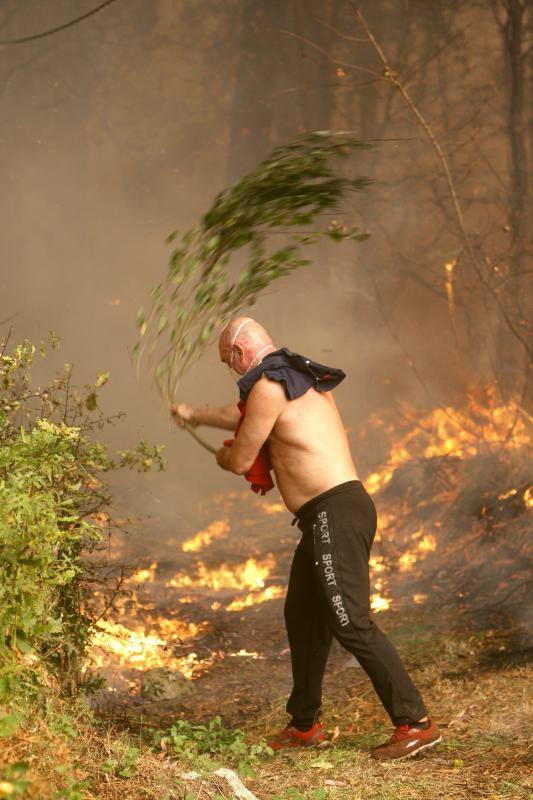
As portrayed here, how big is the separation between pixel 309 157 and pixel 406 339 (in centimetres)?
703

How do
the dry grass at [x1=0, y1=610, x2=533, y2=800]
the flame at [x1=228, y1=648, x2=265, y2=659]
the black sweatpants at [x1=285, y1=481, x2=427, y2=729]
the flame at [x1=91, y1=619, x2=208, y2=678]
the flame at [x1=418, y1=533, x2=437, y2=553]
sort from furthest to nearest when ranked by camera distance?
the flame at [x1=418, y1=533, x2=437, y2=553] → the flame at [x1=228, y1=648, x2=265, y2=659] → the flame at [x1=91, y1=619, x2=208, y2=678] → the black sweatpants at [x1=285, y1=481, x2=427, y2=729] → the dry grass at [x1=0, y1=610, x2=533, y2=800]

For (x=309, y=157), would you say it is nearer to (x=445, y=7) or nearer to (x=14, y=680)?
(x=14, y=680)

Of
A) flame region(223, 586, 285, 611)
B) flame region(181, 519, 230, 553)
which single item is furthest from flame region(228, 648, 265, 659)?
flame region(181, 519, 230, 553)

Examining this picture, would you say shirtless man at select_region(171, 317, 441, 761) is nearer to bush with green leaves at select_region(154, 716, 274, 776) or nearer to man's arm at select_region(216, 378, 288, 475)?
man's arm at select_region(216, 378, 288, 475)

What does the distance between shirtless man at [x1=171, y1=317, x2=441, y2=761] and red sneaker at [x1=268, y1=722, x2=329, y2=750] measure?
18 mm

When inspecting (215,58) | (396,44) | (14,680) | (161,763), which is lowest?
(161,763)

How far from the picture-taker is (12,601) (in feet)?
9.07

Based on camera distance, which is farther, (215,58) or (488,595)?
(215,58)

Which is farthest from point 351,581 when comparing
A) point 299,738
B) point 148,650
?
point 148,650

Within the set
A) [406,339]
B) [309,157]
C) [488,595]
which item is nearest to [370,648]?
[309,157]

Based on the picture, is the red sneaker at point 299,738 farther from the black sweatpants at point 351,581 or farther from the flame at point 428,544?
the flame at point 428,544

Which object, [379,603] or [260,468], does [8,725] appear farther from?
Answer: [379,603]

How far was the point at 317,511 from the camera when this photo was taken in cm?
375

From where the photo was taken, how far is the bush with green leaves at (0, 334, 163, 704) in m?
2.77
